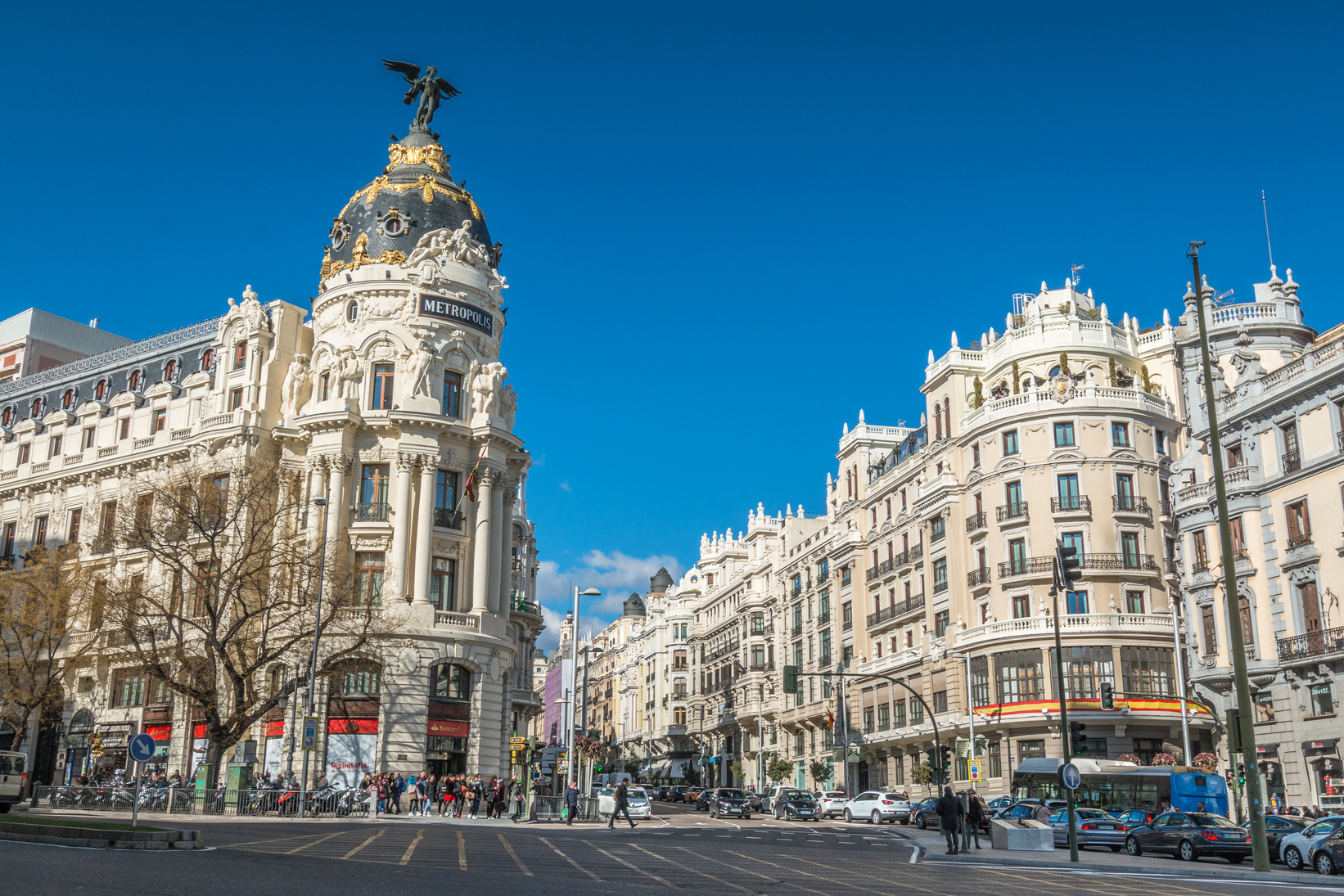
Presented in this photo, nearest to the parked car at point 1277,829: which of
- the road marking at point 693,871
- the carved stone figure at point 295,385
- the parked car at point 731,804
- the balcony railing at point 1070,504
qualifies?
the road marking at point 693,871

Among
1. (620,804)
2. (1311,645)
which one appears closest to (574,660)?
(620,804)

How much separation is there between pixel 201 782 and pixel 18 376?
162ft

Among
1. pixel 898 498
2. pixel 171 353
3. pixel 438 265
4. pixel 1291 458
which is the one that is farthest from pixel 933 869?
pixel 171 353

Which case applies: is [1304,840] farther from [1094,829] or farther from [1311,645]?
[1311,645]

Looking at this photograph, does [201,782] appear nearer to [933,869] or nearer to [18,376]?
[933,869]

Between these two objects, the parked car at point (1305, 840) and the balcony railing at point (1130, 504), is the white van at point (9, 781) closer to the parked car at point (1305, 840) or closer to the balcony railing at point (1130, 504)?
the parked car at point (1305, 840)

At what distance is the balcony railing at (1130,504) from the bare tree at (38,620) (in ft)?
150

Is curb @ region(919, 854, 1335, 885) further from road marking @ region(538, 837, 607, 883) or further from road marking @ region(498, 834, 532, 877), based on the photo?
road marking @ region(498, 834, 532, 877)

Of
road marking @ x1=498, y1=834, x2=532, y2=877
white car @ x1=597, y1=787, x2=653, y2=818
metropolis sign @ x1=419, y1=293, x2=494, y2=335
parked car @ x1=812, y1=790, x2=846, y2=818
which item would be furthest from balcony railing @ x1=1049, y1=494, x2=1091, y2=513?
road marking @ x1=498, y1=834, x2=532, y2=877

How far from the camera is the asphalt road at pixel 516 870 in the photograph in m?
14.6

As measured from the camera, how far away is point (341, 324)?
54469 mm

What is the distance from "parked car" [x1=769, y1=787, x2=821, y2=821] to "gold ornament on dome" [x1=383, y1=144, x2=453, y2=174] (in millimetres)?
34800

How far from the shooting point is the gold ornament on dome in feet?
193

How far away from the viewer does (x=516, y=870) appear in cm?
1872
